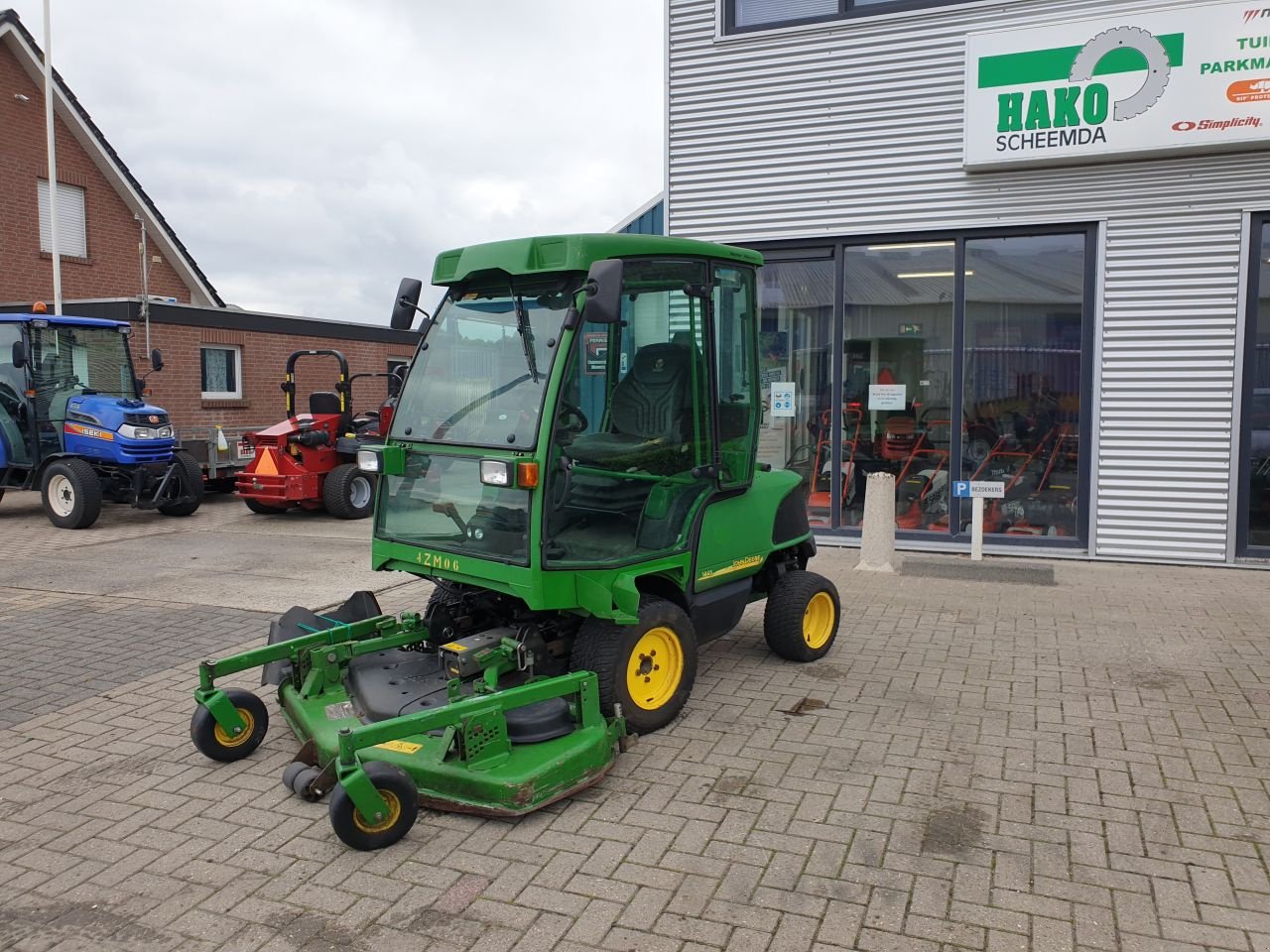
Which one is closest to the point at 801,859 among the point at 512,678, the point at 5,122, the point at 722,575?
the point at 512,678

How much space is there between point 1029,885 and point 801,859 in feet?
2.41

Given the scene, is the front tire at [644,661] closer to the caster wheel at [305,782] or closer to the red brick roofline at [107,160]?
the caster wheel at [305,782]

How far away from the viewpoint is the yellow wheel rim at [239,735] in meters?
4.22

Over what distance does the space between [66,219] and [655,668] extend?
61.0ft

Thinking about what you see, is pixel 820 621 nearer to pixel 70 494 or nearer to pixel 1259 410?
pixel 1259 410

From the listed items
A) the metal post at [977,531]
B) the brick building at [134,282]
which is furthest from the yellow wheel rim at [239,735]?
the brick building at [134,282]

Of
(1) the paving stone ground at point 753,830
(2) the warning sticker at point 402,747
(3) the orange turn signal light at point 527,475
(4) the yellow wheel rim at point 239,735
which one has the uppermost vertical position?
(3) the orange turn signal light at point 527,475

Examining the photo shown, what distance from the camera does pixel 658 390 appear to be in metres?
5.00

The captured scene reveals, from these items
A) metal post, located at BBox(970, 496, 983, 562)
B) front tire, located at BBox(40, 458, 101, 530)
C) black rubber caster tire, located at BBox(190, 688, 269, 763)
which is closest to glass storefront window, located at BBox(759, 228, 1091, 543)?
metal post, located at BBox(970, 496, 983, 562)

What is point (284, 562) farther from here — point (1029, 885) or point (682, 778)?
point (1029, 885)

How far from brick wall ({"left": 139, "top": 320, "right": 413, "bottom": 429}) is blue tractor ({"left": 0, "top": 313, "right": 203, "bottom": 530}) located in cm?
163

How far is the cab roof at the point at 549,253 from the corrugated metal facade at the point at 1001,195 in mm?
5057

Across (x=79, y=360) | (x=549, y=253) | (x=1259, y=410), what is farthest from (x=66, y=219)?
(x=1259, y=410)

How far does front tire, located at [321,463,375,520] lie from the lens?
473 inches
